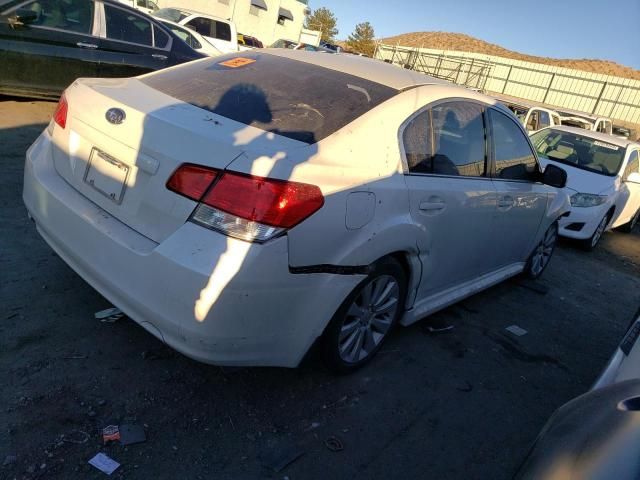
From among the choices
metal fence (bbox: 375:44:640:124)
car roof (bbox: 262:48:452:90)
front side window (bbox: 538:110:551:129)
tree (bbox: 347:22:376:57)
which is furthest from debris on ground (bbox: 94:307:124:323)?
tree (bbox: 347:22:376:57)

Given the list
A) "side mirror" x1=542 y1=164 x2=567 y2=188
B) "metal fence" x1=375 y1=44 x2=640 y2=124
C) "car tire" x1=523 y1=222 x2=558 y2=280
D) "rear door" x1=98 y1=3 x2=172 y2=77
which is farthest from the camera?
"metal fence" x1=375 y1=44 x2=640 y2=124

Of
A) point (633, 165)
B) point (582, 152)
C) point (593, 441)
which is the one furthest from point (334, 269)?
point (633, 165)

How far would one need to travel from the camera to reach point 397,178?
105 inches

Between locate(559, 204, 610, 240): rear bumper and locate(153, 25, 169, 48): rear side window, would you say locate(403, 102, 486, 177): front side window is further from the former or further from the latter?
locate(153, 25, 169, 48): rear side window

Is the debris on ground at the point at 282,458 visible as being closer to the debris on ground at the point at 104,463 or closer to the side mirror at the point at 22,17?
the debris on ground at the point at 104,463

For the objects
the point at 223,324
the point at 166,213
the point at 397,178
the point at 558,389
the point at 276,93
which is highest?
the point at 276,93

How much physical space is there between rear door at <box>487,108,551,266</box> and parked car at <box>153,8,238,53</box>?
1227cm

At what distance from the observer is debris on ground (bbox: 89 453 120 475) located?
2.07 m

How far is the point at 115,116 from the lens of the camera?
2434 millimetres

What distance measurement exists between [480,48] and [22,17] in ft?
259

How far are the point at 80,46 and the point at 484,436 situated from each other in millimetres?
6762

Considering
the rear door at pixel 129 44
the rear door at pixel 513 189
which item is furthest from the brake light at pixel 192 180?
the rear door at pixel 129 44

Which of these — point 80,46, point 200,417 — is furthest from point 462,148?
point 80,46

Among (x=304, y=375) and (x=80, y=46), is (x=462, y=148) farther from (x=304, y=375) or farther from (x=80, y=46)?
(x=80, y=46)
